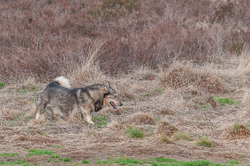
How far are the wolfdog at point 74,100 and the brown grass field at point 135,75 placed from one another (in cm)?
30

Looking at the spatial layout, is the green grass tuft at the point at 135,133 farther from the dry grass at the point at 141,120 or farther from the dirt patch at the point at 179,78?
the dirt patch at the point at 179,78

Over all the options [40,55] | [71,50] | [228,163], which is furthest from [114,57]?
[228,163]

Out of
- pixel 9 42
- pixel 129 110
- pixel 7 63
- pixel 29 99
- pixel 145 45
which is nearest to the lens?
pixel 129 110

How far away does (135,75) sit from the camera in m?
13.9

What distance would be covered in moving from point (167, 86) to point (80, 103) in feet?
12.0

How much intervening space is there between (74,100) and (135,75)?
4751 millimetres

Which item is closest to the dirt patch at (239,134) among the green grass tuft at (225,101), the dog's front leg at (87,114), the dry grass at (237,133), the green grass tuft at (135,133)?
the dry grass at (237,133)

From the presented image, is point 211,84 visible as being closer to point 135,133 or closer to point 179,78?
point 179,78

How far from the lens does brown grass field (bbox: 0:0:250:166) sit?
698 cm

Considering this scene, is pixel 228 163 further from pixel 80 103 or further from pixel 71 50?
pixel 71 50

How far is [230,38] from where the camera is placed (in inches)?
701

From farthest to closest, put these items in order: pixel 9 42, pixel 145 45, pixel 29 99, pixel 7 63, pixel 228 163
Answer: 1. pixel 9 42
2. pixel 145 45
3. pixel 7 63
4. pixel 29 99
5. pixel 228 163

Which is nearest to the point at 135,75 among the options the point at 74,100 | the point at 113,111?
the point at 113,111

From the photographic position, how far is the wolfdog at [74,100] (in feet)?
30.8
